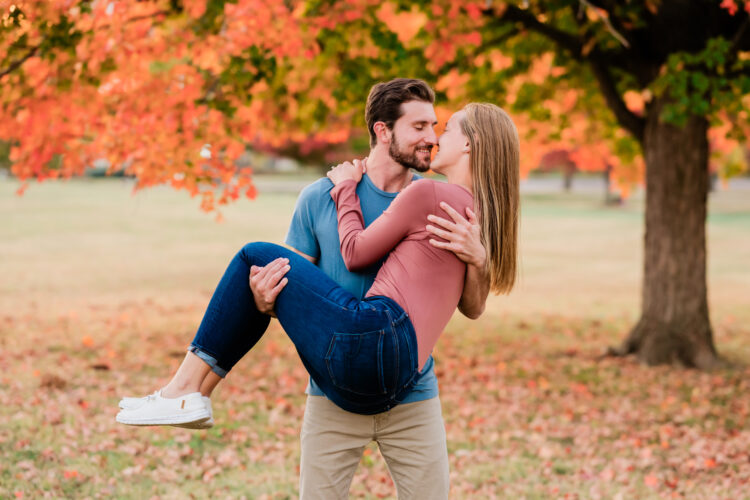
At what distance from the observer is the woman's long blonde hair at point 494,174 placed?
2.89 metres

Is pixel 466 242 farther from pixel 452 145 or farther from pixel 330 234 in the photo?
pixel 330 234

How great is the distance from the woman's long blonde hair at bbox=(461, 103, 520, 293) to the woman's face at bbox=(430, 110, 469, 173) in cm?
2

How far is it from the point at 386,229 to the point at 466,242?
31 cm

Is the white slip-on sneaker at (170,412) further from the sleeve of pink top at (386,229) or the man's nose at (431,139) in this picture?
the man's nose at (431,139)

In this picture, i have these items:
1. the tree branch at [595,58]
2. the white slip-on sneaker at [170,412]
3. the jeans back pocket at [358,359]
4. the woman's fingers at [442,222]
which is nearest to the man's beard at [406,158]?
the woman's fingers at [442,222]

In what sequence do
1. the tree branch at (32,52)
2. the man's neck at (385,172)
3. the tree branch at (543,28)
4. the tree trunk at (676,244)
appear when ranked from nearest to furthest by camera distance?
1. the man's neck at (385,172)
2. the tree branch at (32,52)
3. the tree branch at (543,28)
4. the tree trunk at (676,244)

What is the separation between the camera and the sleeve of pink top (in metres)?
2.79

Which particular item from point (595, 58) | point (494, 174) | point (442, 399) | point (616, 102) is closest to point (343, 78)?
point (595, 58)

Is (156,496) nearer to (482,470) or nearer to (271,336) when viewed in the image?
(482,470)

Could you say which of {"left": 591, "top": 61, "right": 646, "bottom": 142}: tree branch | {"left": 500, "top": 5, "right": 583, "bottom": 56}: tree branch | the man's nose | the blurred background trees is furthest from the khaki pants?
{"left": 591, "top": 61, "right": 646, "bottom": 142}: tree branch

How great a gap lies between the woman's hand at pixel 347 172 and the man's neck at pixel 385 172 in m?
0.04

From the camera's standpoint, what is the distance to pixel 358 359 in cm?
268

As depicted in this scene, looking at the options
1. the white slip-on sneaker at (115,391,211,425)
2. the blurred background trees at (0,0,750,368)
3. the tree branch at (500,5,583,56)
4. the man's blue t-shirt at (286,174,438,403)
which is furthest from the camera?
the tree branch at (500,5,583,56)

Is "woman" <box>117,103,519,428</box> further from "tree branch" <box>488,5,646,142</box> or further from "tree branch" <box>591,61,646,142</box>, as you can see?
"tree branch" <box>591,61,646,142</box>
